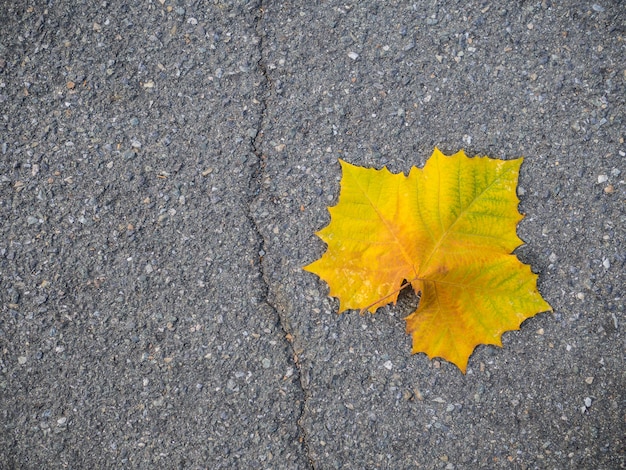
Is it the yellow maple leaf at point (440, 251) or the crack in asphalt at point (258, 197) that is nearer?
the yellow maple leaf at point (440, 251)

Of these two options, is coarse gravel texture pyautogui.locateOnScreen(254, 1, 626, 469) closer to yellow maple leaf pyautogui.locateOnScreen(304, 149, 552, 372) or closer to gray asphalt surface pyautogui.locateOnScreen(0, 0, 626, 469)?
gray asphalt surface pyautogui.locateOnScreen(0, 0, 626, 469)

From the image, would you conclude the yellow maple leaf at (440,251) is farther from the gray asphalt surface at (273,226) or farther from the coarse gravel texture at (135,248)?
the coarse gravel texture at (135,248)

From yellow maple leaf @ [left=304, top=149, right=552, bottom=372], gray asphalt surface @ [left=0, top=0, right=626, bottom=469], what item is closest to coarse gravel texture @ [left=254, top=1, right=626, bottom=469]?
gray asphalt surface @ [left=0, top=0, right=626, bottom=469]

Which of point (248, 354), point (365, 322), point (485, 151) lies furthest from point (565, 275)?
point (248, 354)

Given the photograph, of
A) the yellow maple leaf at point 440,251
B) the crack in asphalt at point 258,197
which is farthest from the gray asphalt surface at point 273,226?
the yellow maple leaf at point 440,251

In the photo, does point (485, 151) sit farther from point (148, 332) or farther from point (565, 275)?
point (148, 332)

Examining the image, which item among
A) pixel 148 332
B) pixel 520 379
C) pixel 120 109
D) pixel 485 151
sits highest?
pixel 120 109
